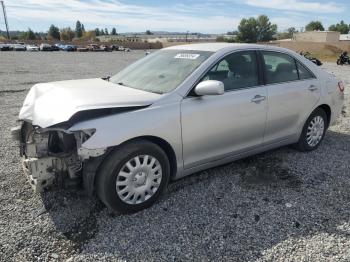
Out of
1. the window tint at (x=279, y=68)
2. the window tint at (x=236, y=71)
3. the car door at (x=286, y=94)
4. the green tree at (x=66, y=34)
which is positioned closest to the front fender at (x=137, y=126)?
the window tint at (x=236, y=71)

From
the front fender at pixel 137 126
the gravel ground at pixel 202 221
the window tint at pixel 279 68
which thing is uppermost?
the window tint at pixel 279 68

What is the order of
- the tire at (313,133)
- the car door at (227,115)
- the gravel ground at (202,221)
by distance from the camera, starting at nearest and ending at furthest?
the gravel ground at (202,221) < the car door at (227,115) < the tire at (313,133)

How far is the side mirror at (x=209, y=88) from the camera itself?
354 cm

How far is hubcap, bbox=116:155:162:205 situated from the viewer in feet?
11.0

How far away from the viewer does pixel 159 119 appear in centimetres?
340

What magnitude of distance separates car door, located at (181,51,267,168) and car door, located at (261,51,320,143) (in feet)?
0.61

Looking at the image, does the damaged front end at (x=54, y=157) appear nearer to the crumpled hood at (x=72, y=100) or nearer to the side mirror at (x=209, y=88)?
the crumpled hood at (x=72, y=100)

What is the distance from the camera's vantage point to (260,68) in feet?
14.4

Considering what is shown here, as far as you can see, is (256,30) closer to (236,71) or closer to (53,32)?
(53,32)

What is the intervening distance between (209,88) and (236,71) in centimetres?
82

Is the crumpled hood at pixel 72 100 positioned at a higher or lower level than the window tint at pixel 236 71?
lower

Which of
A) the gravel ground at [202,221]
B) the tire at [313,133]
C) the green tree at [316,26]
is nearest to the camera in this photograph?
the gravel ground at [202,221]

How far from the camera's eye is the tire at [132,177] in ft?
10.6

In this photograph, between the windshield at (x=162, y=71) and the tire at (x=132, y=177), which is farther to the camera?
the windshield at (x=162, y=71)
